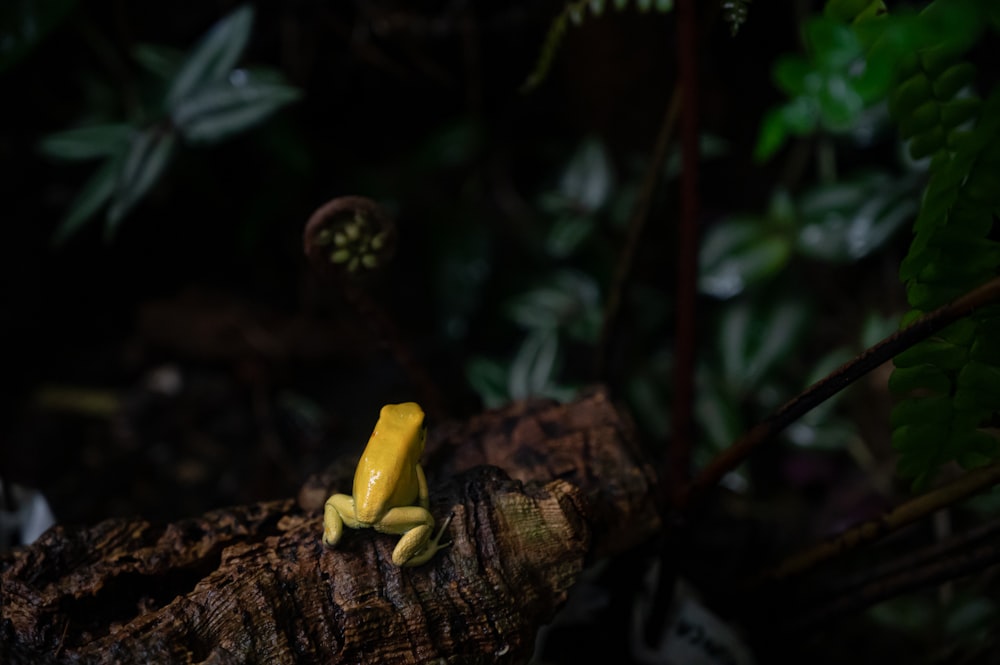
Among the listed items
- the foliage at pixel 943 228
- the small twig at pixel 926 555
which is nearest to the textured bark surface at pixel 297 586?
the foliage at pixel 943 228

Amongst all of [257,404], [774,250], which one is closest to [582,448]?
[774,250]

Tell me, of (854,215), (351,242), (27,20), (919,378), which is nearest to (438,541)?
(351,242)

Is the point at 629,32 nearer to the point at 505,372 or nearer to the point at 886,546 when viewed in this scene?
the point at 505,372

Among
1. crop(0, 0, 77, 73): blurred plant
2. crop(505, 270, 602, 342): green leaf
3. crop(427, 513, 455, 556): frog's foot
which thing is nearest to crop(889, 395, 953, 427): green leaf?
crop(427, 513, 455, 556): frog's foot

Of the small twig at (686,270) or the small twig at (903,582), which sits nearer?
the small twig at (903,582)

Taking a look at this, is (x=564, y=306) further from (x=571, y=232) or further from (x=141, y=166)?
(x=141, y=166)

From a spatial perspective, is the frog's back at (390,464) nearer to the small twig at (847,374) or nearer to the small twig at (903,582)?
the small twig at (847,374)
